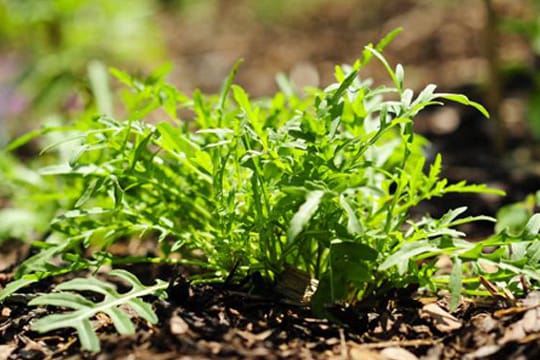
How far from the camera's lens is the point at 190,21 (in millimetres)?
7152

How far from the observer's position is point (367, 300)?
1912 millimetres

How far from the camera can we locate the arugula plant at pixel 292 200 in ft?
5.63

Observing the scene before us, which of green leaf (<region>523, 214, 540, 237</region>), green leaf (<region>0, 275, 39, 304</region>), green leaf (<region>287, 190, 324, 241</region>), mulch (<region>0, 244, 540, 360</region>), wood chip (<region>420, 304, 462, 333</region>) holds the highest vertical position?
green leaf (<region>287, 190, 324, 241</region>)

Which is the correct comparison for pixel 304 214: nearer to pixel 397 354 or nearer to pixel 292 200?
pixel 292 200

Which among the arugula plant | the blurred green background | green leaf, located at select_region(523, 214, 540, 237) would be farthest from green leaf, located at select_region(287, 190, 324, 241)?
the blurred green background

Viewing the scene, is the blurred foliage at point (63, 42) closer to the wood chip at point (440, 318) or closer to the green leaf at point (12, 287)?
the green leaf at point (12, 287)

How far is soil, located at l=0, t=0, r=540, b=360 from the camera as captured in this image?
1.61 meters

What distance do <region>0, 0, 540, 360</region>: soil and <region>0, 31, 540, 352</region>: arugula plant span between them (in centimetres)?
9

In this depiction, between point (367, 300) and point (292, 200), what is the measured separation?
1.43 feet

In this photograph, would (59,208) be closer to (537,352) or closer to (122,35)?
(537,352)

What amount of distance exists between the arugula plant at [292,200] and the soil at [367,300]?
87 mm

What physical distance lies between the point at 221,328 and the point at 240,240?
0.90 feet

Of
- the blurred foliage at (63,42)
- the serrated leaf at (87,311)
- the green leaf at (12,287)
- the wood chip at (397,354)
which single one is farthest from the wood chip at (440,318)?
the blurred foliage at (63,42)

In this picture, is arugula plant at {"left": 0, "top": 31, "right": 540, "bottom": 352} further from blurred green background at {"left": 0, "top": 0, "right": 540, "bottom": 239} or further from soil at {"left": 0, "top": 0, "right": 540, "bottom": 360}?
blurred green background at {"left": 0, "top": 0, "right": 540, "bottom": 239}
